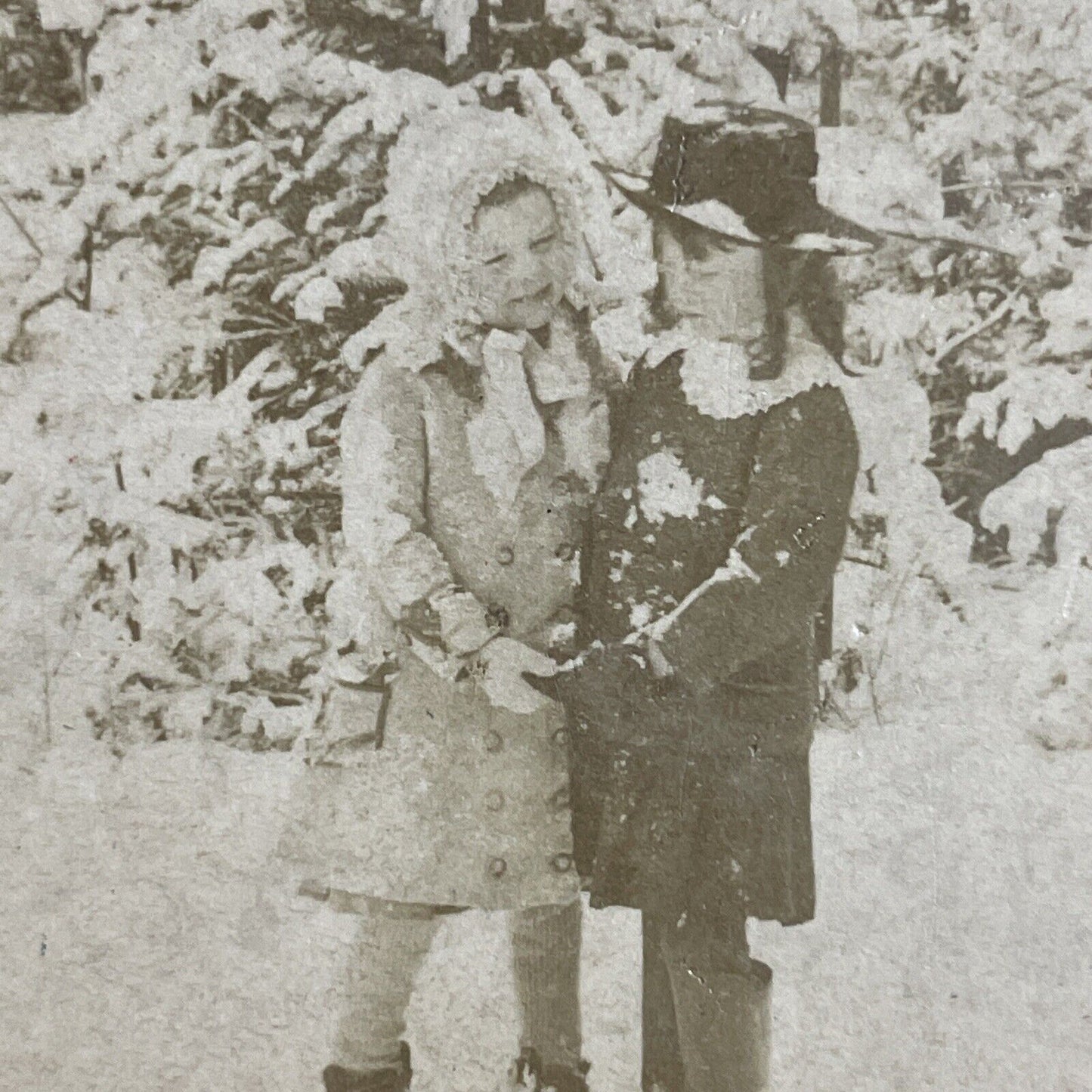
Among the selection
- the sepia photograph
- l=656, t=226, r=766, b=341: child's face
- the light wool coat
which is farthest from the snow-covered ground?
l=656, t=226, r=766, b=341: child's face

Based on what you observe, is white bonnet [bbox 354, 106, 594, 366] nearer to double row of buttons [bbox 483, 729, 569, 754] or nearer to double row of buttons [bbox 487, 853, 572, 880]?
double row of buttons [bbox 483, 729, 569, 754]

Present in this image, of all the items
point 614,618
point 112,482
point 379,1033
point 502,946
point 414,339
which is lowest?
point 379,1033

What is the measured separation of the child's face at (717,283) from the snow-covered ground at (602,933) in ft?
2.15

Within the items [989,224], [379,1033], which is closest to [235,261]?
[989,224]

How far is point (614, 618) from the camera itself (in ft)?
5.37

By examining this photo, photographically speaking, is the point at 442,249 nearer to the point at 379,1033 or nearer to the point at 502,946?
the point at 502,946

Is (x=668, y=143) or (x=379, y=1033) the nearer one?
(x=668, y=143)

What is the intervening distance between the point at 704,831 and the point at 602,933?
0.28 m

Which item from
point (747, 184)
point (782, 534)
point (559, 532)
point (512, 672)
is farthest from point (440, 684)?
point (747, 184)

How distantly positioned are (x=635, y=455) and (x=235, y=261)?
79 cm

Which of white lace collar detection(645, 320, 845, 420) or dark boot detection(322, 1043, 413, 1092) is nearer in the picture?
white lace collar detection(645, 320, 845, 420)

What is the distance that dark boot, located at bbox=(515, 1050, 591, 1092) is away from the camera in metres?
1.72

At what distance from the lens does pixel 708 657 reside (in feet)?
5.31

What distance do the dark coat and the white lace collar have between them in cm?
2
